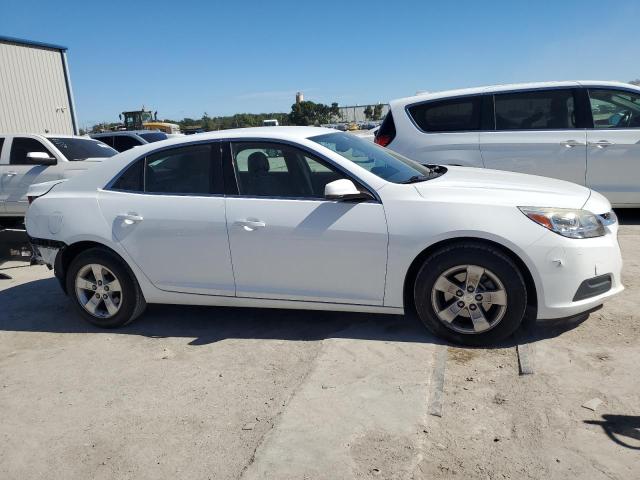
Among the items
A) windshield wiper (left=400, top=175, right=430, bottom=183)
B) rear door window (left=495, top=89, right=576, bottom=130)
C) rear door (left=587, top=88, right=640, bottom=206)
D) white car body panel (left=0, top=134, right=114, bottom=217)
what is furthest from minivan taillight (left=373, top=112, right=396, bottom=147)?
white car body panel (left=0, top=134, right=114, bottom=217)

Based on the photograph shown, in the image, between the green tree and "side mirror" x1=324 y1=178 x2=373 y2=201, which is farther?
the green tree

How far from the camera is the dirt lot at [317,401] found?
2646mm

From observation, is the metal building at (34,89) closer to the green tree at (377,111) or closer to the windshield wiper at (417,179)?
the windshield wiper at (417,179)

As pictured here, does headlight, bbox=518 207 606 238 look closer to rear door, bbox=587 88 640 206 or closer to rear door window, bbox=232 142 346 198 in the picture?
rear door window, bbox=232 142 346 198

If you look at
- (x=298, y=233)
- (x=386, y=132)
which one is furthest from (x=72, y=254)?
(x=386, y=132)

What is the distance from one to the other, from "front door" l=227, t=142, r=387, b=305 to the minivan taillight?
3.60 metres

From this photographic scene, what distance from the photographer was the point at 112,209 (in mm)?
4410

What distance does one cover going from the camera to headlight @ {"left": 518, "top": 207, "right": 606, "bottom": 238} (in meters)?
3.56

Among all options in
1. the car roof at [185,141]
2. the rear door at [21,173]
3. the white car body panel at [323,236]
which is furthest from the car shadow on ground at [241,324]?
the rear door at [21,173]

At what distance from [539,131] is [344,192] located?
4436 mm

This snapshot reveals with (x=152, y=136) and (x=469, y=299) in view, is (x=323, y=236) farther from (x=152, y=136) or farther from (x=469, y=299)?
(x=152, y=136)

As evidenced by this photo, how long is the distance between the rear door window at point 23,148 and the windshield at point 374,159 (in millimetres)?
6401

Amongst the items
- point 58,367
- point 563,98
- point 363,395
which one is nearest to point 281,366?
point 363,395

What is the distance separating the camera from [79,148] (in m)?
9.40
